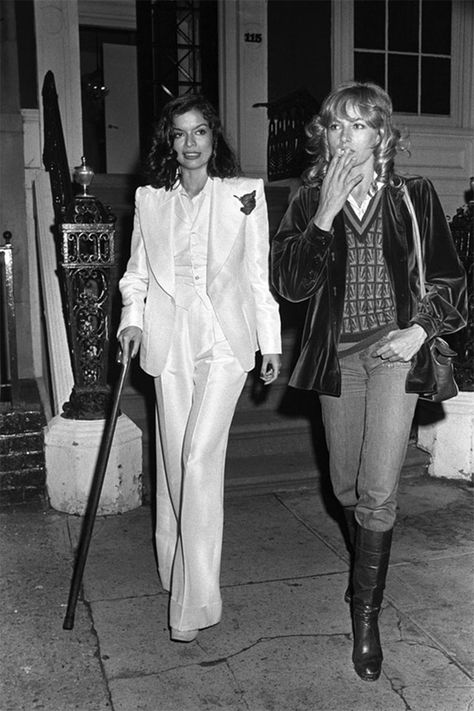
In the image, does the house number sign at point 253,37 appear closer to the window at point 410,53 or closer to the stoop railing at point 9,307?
the window at point 410,53

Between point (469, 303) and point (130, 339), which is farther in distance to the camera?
point (469, 303)

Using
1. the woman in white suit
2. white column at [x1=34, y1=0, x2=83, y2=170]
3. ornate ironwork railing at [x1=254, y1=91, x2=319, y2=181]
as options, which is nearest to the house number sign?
ornate ironwork railing at [x1=254, y1=91, x2=319, y2=181]

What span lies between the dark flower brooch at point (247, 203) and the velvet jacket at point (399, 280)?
0.25 meters

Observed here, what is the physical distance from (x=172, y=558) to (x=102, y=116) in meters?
10.5

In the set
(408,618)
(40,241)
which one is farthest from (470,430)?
(40,241)

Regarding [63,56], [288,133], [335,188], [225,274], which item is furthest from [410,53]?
[335,188]

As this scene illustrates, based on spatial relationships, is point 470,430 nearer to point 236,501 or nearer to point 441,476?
point 441,476

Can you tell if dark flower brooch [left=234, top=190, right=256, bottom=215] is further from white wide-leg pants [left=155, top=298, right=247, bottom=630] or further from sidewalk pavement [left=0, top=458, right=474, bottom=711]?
sidewalk pavement [left=0, top=458, right=474, bottom=711]

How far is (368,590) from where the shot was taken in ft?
9.70

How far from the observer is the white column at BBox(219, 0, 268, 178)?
8.42 m

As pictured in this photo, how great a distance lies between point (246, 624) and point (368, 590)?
615 millimetres

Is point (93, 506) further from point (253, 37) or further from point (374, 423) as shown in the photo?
point (253, 37)

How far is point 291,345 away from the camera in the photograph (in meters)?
6.36

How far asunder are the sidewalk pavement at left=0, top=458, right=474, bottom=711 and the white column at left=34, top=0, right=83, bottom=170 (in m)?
4.04
